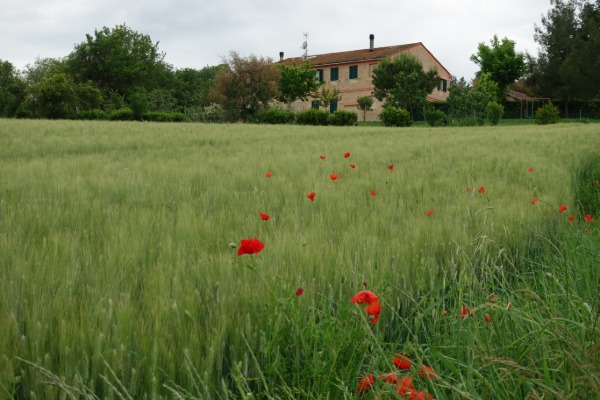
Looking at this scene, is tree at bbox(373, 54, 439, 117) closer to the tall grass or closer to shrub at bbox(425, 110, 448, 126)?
shrub at bbox(425, 110, 448, 126)

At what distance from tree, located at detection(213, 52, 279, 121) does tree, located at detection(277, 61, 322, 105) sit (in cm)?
136

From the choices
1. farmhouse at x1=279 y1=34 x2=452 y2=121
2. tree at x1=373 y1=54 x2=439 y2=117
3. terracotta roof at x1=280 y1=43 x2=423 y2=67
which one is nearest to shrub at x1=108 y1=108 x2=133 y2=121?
tree at x1=373 y1=54 x2=439 y2=117

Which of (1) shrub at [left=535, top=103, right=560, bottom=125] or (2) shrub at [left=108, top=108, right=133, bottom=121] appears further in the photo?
(1) shrub at [left=535, top=103, right=560, bottom=125]

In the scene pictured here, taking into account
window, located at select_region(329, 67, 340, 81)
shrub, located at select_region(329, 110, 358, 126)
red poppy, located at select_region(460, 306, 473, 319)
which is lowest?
red poppy, located at select_region(460, 306, 473, 319)

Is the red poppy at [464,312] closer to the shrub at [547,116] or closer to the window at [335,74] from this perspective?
the shrub at [547,116]

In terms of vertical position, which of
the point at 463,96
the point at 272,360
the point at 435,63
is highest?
the point at 435,63

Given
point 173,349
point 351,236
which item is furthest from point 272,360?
point 351,236

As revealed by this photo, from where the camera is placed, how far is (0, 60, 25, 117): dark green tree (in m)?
46.2

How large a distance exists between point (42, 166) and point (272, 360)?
482cm

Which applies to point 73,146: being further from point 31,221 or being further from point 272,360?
point 272,360

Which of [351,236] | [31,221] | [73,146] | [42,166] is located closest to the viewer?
[351,236]

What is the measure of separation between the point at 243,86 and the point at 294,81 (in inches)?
172

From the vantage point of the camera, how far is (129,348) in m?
1.27

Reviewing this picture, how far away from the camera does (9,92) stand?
167 ft
